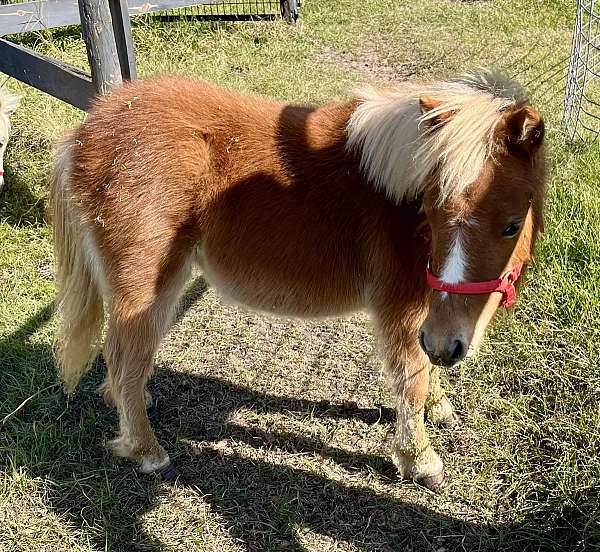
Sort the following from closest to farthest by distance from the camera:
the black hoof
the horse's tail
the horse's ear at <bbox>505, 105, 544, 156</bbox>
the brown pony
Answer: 1. the horse's ear at <bbox>505, 105, 544, 156</bbox>
2. the brown pony
3. the horse's tail
4. the black hoof

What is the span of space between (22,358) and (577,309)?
3275 millimetres

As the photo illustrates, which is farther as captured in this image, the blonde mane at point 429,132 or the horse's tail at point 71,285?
the horse's tail at point 71,285

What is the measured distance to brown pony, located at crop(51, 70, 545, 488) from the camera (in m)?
2.39

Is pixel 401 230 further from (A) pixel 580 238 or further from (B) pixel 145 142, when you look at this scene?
(A) pixel 580 238

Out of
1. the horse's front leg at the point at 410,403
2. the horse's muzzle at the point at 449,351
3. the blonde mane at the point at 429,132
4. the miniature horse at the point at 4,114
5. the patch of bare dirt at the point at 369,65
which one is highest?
the blonde mane at the point at 429,132

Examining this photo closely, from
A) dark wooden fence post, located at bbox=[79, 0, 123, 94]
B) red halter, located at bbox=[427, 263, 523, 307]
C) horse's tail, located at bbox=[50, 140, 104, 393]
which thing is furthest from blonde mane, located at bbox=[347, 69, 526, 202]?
dark wooden fence post, located at bbox=[79, 0, 123, 94]

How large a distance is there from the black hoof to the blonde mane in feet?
5.63

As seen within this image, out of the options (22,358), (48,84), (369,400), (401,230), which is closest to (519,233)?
(401,230)

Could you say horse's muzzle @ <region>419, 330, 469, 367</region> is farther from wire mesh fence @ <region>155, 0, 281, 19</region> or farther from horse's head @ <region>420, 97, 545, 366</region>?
wire mesh fence @ <region>155, 0, 281, 19</region>

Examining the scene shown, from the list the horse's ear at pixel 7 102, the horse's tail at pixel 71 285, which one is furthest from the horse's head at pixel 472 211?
the horse's ear at pixel 7 102

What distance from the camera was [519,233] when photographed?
2.08 metres

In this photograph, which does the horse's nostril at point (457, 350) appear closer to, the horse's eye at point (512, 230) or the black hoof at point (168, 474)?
the horse's eye at point (512, 230)

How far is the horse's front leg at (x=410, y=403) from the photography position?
2656 millimetres

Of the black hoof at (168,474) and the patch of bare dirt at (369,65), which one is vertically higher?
the patch of bare dirt at (369,65)
